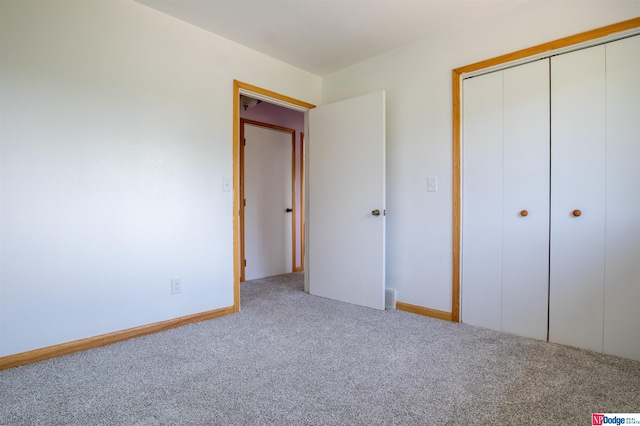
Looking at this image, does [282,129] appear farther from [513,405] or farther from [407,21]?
[513,405]

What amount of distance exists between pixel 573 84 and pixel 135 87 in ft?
9.43

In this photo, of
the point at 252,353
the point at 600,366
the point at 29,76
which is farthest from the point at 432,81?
the point at 29,76

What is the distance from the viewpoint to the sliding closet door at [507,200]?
7.27ft

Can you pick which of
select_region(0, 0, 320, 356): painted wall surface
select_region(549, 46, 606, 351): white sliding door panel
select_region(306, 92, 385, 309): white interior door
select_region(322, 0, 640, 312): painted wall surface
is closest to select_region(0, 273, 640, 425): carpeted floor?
select_region(549, 46, 606, 351): white sliding door panel

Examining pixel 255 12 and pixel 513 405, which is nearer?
pixel 513 405

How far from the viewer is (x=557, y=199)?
215 centimetres

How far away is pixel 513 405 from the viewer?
4.84ft

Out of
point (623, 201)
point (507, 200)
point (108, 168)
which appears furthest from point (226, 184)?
point (623, 201)

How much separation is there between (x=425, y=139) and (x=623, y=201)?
133 cm

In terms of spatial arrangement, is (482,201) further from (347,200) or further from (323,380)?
(323,380)

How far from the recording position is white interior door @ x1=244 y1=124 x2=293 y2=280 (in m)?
4.22

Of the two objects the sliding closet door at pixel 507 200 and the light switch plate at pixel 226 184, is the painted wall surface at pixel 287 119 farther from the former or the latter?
the sliding closet door at pixel 507 200

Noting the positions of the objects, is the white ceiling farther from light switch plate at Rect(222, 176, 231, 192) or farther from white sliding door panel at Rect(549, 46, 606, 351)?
light switch plate at Rect(222, 176, 231, 192)

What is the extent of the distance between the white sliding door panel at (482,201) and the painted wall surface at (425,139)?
132 millimetres
